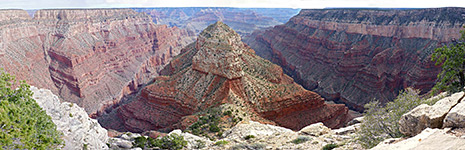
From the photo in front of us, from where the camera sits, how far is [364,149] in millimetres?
15250

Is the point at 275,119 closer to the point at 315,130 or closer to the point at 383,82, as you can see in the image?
the point at 315,130

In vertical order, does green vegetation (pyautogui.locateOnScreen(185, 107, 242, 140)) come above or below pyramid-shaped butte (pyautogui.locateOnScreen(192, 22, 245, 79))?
below

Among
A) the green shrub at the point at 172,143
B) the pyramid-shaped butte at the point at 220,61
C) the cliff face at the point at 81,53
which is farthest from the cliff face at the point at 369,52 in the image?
the cliff face at the point at 81,53

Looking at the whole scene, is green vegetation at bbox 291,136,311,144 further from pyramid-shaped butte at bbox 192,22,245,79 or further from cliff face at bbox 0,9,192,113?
cliff face at bbox 0,9,192,113

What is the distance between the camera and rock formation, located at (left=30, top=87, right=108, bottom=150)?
16.3 metres

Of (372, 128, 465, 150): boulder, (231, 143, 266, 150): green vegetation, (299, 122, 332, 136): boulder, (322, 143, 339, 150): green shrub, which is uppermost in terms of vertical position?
(372, 128, 465, 150): boulder

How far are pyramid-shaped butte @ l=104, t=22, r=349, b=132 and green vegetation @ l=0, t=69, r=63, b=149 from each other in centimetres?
2561

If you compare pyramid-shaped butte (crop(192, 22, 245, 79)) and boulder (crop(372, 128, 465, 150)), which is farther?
pyramid-shaped butte (crop(192, 22, 245, 79))

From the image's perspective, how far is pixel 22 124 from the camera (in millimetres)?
12633

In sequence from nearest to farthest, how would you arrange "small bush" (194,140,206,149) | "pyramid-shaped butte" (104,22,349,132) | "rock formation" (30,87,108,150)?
"rock formation" (30,87,108,150) → "small bush" (194,140,206,149) → "pyramid-shaped butte" (104,22,349,132)

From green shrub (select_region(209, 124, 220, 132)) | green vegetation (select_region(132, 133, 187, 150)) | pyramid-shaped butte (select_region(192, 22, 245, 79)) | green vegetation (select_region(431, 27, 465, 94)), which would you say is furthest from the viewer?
pyramid-shaped butte (select_region(192, 22, 245, 79))

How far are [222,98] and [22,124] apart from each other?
98.3ft

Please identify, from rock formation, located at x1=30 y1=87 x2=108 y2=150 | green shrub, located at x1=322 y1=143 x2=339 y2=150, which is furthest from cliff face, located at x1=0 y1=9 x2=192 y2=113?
green shrub, located at x1=322 y1=143 x2=339 y2=150

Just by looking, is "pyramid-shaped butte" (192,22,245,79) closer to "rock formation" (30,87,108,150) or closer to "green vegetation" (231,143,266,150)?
"green vegetation" (231,143,266,150)
